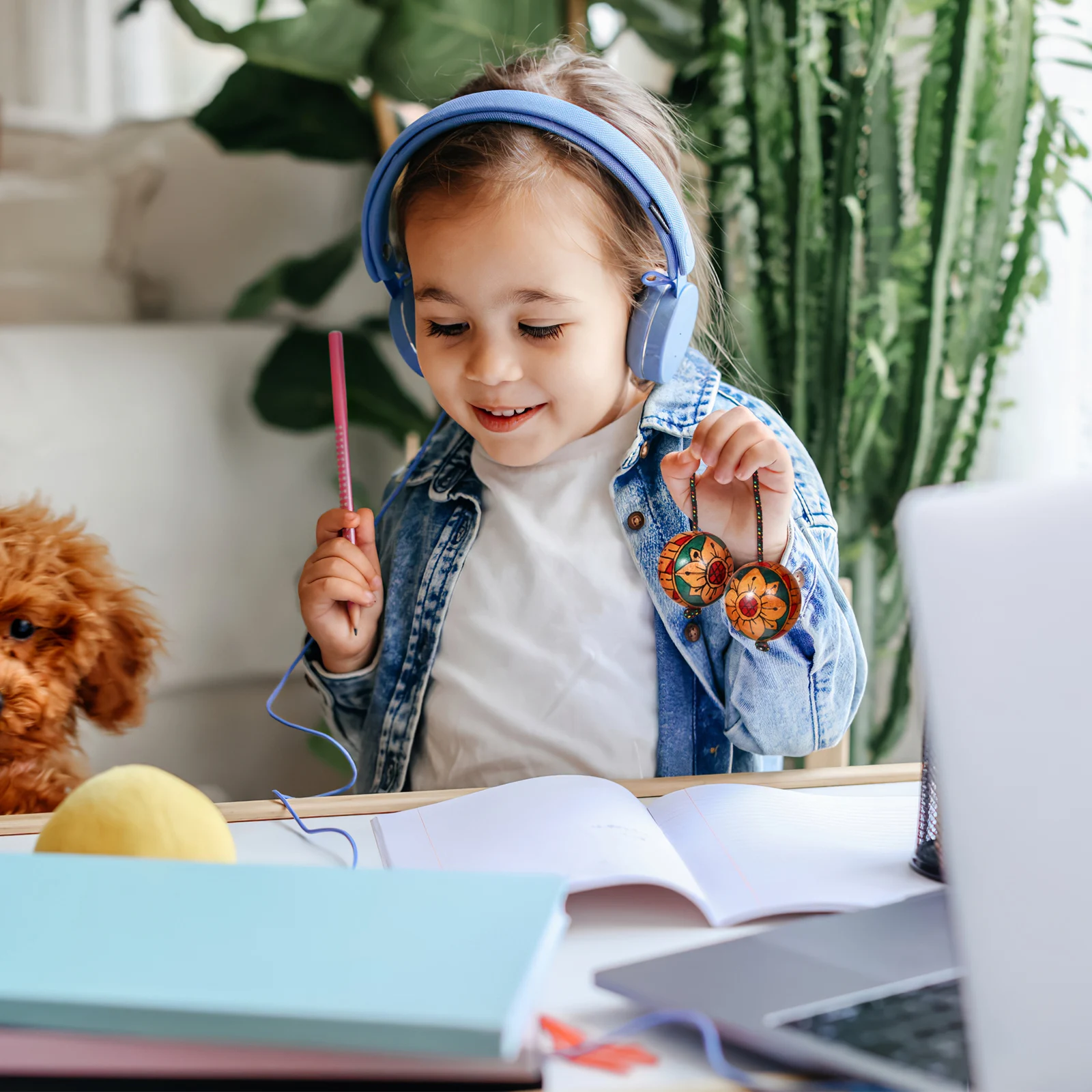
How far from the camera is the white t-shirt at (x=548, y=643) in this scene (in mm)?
875

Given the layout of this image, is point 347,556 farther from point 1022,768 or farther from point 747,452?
point 1022,768

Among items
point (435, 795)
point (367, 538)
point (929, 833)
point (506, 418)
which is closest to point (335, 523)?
point (367, 538)

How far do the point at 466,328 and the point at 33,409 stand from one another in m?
0.77

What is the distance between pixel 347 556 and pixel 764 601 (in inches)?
14.3

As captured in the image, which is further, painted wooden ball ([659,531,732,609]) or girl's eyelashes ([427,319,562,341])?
girl's eyelashes ([427,319,562,341])

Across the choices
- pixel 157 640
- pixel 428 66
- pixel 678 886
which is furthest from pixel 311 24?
pixel 678 886

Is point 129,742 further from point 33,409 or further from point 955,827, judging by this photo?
point 955,827

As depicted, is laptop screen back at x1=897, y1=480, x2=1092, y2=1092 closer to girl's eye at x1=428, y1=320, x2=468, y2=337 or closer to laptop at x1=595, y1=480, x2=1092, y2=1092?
laptop at x1=595, y1=480, x2=1092, y2=1092

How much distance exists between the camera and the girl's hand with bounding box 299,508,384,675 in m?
0.85

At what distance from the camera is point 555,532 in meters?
0.94

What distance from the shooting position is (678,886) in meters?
0.48

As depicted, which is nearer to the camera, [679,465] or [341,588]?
[679,465]

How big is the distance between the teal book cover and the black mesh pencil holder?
9.2 inches

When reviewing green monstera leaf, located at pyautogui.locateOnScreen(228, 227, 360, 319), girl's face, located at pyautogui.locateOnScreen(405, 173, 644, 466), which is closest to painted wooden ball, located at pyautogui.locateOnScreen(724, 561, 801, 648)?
girl's face, located at pyautogui.locateOnScreen(405, 173, 644, 466)
